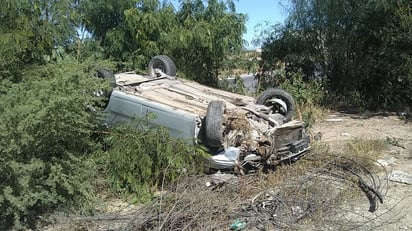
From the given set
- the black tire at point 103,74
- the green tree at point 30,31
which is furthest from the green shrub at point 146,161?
the green tree at point 30,31

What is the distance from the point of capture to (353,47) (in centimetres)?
1148

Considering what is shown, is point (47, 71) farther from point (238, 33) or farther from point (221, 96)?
point (238, 33)

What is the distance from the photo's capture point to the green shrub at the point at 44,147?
4.64 metres

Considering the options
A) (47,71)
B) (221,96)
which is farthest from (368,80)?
(47,71)

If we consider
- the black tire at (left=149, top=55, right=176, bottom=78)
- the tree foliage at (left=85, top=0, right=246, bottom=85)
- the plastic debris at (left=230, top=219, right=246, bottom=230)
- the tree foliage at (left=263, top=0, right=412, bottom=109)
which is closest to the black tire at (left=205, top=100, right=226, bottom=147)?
the plastic debris at (left=230, top=219, right=246, bottom=230)

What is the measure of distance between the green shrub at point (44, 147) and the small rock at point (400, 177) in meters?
3.90

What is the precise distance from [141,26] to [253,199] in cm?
649

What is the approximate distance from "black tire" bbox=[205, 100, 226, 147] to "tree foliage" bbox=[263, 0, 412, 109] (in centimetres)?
616

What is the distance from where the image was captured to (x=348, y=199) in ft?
17.6

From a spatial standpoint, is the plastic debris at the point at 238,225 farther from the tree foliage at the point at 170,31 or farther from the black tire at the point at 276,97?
the tree foliage at the point at 170,31

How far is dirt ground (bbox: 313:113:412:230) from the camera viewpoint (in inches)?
192

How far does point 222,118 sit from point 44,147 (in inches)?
84.2

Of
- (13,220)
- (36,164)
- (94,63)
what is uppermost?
(94,63)

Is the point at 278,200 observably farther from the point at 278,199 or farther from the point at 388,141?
the point at 388,141
